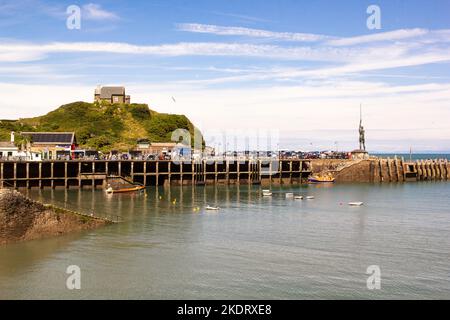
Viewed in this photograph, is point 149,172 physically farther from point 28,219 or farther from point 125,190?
point 28,219

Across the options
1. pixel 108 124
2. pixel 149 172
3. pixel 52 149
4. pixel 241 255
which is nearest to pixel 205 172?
pixel 149 172

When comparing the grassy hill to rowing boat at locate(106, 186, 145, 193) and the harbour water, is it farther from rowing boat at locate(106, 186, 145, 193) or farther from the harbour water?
the harbour water

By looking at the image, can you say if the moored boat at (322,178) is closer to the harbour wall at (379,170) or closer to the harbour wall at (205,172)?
the harbour wall at (205,172)

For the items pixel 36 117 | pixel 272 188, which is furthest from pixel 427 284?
pixel 36 117

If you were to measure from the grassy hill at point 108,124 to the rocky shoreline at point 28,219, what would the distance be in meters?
91.1

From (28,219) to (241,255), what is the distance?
53.7 feet

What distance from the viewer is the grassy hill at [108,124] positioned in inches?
5561

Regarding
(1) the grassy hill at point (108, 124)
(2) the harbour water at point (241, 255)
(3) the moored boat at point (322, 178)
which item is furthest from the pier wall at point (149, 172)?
(1) the grassy hill at point (108, 124)

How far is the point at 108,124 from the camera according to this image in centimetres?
16088

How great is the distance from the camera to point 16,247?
3791cm

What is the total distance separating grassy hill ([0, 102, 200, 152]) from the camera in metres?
141

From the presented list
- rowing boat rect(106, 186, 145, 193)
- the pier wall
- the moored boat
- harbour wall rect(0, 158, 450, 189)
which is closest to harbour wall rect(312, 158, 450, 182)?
harbour wall rect(0, 158, 450, 189)

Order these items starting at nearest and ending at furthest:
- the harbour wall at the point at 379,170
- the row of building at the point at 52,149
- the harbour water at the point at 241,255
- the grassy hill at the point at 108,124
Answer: the harbour water at the point at 241,255 < the row of building at the point at 52,149 < the harbour wall at the point at 379,170 < the grassy hill at the point at 108,124

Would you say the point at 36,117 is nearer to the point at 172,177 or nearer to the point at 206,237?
the point at 172,177
